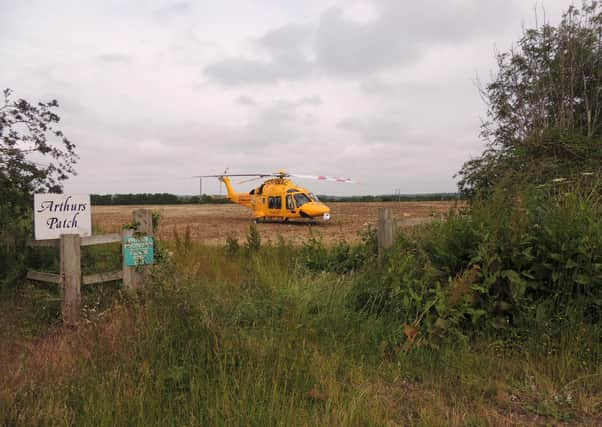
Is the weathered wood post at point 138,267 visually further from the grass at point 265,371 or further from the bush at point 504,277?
the bush at point 504,277

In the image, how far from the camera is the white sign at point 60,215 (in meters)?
4.28

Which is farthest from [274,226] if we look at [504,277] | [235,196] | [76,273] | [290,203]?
[504,277]

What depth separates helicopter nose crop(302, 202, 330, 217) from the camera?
69.1 ft

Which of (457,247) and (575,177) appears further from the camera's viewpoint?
(575,177)

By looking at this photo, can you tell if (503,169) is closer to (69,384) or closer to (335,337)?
(335,337)

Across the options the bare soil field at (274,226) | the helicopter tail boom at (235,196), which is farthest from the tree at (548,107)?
the helicopter tail boom at (235,196)

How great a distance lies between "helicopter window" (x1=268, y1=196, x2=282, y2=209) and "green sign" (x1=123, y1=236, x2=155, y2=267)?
17.5 meters

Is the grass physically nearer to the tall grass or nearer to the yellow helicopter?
the tall grass

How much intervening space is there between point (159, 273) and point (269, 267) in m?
1.86

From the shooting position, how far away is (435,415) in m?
2.54

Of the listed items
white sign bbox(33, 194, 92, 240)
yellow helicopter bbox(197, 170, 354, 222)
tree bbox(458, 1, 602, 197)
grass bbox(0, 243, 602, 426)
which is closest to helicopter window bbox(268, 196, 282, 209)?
yellow helicopter bbox(197, 170, 354, 222)

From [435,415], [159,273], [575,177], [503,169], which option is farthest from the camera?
[503,169]

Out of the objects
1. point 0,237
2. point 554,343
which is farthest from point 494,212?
point 0,237

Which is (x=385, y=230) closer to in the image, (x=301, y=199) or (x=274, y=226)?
(x=301, y=199)
